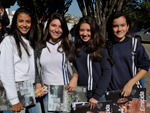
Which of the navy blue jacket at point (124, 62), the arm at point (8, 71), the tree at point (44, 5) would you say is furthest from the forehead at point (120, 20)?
the tree at point (44, 5)

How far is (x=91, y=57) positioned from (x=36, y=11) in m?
10.9

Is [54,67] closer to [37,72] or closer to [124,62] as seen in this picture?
[37,72]

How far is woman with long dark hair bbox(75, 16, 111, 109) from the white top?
0.66 feet

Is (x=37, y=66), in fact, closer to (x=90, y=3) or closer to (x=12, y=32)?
(x=12, y=32)

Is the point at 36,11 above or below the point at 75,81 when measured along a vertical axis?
above

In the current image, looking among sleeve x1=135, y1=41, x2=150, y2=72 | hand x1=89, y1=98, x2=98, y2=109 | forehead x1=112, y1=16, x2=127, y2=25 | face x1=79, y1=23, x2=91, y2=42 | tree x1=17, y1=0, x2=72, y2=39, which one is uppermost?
tree x1=17, y1=0, x2=72, y2=39

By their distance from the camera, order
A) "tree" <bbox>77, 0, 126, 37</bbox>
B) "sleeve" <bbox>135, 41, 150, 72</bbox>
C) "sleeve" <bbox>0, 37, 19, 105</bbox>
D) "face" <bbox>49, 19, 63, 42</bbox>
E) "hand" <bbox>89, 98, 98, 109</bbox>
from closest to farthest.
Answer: "sleeve" <bbox>0, 37, 19, 105</bbox>, "hand" <bbox>89, 98, 98, 109</bbox>, "sleeve" <bbox>135, 41, 150, 72</bbox>, "face" <bbox>49, 19, 63, 42</bbox>, "tree" <bbox>77, 0, 126, 37</bbox>

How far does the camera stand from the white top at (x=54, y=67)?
2084 mm

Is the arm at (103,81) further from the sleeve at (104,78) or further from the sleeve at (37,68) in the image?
the sleeve at (37,68)

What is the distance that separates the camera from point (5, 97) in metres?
1.86

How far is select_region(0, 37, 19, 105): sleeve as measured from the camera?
5.90ft

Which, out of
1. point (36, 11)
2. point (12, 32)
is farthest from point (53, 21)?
point (36, 11)

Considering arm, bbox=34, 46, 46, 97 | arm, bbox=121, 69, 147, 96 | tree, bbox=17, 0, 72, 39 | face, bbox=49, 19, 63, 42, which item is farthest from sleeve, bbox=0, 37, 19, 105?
tree, bbox=17, 0, 72, 39

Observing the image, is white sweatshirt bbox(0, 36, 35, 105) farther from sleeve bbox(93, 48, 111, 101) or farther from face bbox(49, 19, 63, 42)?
sleeve bbox(93, 48, 111, 101)
